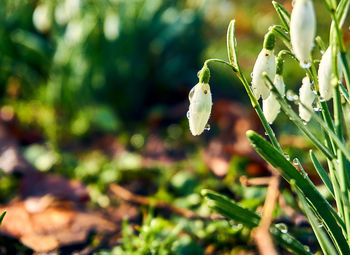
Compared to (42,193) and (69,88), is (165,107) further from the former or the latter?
(42,193)

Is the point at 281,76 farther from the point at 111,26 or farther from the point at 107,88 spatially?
the point at 107,88

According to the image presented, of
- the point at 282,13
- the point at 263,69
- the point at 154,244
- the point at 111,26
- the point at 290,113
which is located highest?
the point at 111,26

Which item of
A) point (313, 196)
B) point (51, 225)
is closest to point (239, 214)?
point (313, 196)

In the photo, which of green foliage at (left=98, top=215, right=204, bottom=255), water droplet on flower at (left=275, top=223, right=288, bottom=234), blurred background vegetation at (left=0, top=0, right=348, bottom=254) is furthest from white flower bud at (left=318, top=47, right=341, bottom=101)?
blurred background vegetation at (left=0, top=0, right=348, bottom=254)

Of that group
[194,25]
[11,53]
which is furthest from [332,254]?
[11,53]

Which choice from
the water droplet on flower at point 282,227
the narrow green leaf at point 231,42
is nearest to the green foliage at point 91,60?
the narrow green leaf at point 231,42

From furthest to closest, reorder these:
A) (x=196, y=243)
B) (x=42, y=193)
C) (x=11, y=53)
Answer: (x=11, y=53) < (x=42, y=193) < (x=196, y=243)
